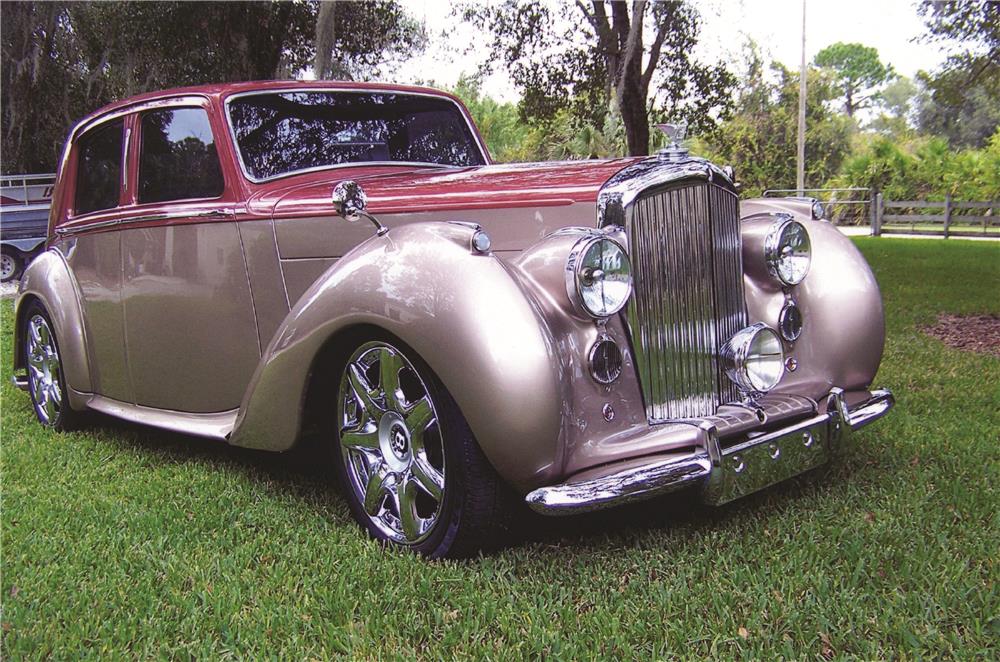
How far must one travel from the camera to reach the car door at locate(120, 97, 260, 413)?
12.0ft

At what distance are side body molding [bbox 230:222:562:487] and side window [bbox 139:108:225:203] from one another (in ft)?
3.62

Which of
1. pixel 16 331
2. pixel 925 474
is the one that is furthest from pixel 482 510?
pixel 16 331

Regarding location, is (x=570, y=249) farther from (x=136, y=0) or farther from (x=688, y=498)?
(x=136, y=0)

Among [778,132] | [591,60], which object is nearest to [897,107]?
[778,132]

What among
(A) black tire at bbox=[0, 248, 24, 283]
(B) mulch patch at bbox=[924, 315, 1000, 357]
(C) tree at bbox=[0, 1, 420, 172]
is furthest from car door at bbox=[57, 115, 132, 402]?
(A) black tire at bbox=[0, 248, 24, 283]

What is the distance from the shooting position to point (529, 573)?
9.10 ft

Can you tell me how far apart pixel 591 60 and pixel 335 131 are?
39.1ft

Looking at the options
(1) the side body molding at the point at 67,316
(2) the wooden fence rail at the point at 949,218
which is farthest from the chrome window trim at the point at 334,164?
(2) the wooden fence rail at the point at 949,218

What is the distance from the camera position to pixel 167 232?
3896 mm

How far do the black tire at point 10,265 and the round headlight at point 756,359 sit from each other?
13615mm

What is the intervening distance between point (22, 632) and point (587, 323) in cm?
187

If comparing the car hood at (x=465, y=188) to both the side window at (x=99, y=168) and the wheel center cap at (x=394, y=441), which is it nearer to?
the wheel center cap at (x=394, y=441)

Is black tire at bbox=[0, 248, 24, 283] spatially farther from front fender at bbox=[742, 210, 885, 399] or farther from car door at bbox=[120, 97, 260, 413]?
front fender at bbox=[742, 210, 885, 399]

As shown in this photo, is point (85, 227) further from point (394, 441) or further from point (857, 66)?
point (857, 66)
